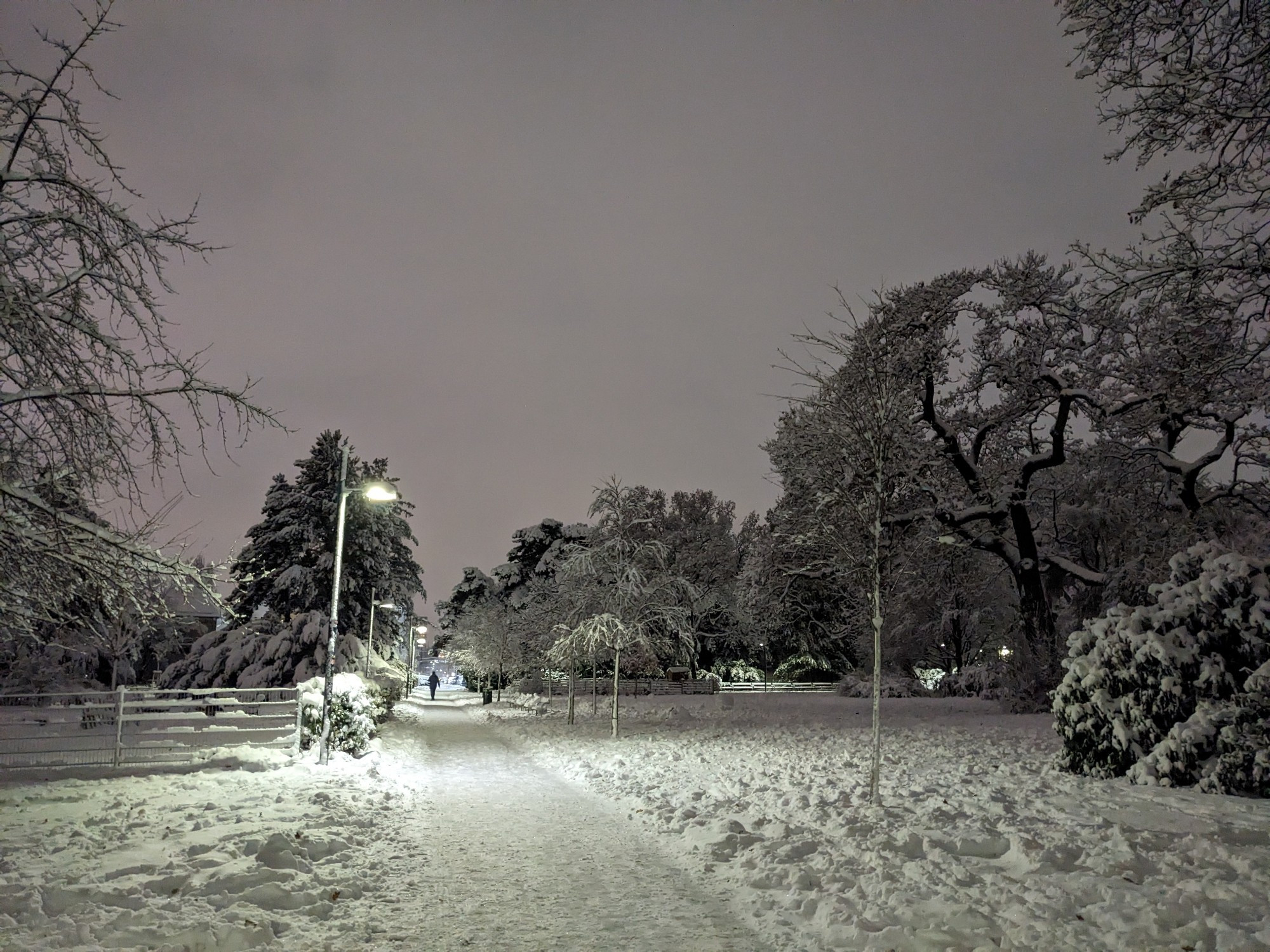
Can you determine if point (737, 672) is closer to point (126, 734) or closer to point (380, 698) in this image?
point (380, 698)

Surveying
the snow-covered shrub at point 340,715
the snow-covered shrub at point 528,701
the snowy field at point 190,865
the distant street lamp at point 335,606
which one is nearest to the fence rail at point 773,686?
the snow-covered shrub at point 528,701

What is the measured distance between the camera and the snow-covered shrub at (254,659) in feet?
95.8

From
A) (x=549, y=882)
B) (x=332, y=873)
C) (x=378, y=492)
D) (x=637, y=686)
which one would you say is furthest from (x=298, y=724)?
(x=637, y=686)

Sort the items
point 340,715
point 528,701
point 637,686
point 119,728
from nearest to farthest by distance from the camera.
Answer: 1. point 119,728
2. point 340,715
3. point 528,701
4. point 637,686

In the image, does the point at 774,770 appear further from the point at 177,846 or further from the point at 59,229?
the point at 59,229

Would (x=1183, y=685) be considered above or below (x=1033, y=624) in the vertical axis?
below

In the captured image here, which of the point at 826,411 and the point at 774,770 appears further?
the point at 774,770

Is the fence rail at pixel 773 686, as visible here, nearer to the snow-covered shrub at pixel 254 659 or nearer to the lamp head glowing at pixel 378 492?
the snow-covered shrub at pixel 254 659

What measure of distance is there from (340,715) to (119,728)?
3705mm

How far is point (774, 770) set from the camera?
42.0 feet

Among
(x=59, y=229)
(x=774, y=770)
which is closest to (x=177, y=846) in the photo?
(x=59, y=229)

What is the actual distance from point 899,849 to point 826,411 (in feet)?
20.6

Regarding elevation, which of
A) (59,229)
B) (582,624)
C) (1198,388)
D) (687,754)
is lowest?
(687,754)

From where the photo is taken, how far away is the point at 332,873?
277 inches
